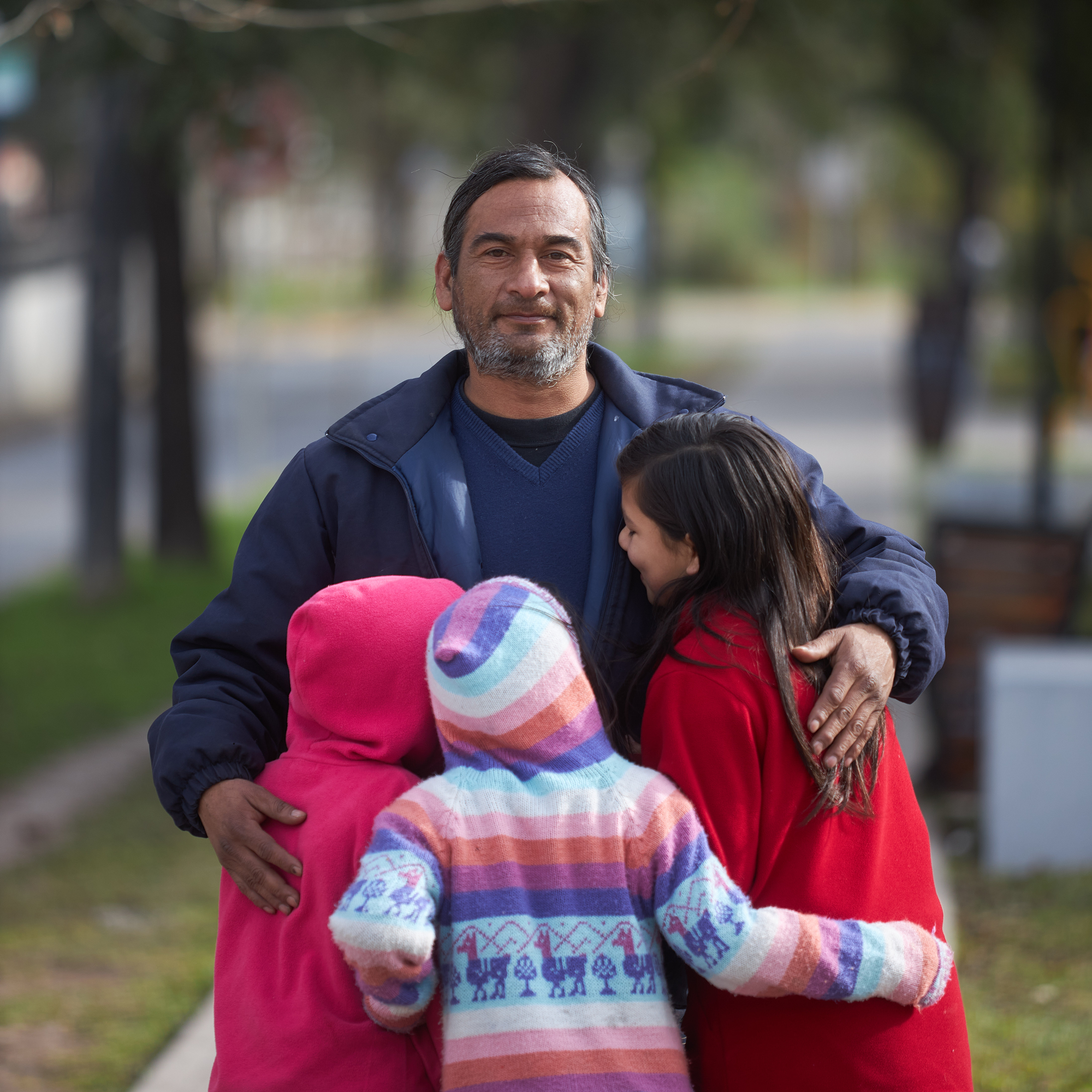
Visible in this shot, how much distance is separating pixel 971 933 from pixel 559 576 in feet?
8.94

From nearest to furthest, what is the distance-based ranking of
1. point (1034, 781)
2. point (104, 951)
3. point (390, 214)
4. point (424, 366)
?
point (104, 951), point (1034, 781), point (424, 366), point (390, 214)

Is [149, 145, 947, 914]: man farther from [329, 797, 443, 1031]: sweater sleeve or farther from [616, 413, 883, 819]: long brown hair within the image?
[329, 797, 443, 1031]: sweater sleeve

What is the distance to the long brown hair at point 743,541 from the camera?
2.09 meters

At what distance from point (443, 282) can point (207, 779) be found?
953 millimetres

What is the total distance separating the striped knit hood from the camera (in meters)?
1.90

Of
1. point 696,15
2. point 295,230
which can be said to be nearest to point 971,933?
point 696,15

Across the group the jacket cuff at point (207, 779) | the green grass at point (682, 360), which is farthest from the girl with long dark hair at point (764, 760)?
the green grass at point (682, 360)

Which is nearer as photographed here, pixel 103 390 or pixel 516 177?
pixel 516 177

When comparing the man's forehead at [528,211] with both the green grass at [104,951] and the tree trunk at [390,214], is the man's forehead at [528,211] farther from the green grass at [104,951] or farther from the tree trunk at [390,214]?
the tree trunk at [390,214]

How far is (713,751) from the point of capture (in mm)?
2008

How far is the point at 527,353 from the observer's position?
241cm

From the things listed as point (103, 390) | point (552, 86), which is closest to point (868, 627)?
point (103, 390)

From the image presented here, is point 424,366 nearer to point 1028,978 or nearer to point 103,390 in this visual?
point 103,390

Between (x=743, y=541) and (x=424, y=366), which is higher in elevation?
(x=743, y=541)
